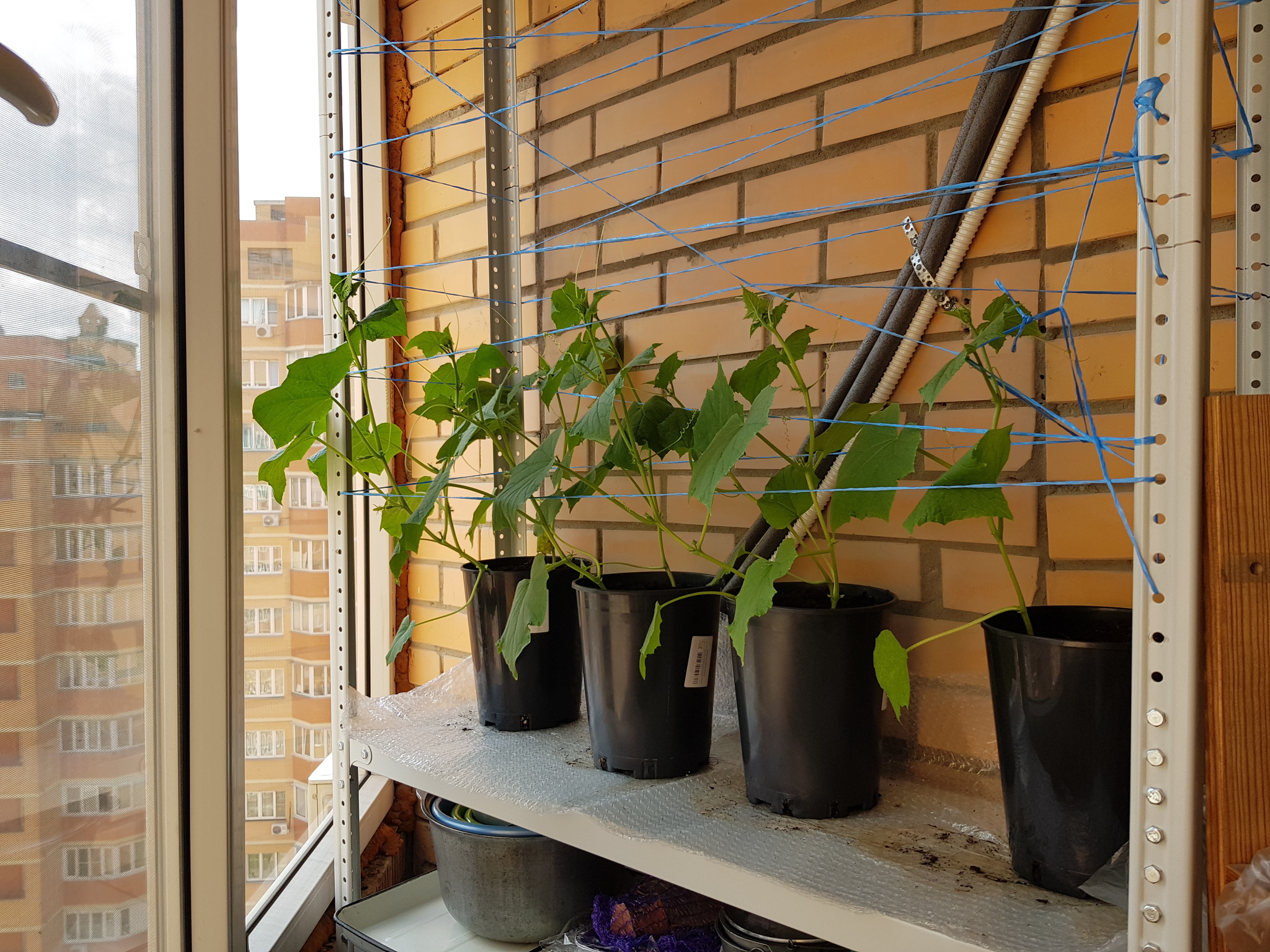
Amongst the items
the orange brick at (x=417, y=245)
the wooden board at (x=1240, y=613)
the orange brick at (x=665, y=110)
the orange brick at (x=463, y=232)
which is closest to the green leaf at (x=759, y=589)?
the wooden board at (x=1240, y=613)

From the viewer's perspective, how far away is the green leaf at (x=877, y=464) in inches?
30.0

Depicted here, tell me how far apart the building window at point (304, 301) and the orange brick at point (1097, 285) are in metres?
1.13

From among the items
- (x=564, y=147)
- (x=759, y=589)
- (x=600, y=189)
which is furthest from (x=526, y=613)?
(x=564, y=147)

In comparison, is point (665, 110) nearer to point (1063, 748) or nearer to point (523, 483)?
point (523, 483)

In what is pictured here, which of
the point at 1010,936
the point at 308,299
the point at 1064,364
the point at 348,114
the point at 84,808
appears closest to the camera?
the point at 1010,936

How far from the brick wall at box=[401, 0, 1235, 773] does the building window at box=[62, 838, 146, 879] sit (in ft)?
2.48

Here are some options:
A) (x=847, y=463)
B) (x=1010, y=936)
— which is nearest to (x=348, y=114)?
(x=847, y=463)

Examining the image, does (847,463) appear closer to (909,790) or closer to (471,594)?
(909,790)

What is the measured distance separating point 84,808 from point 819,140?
1.10 m

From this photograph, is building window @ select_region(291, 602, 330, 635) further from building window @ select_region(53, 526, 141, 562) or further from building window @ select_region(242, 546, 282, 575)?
building window @ select_region(53, 526, 141, 562)

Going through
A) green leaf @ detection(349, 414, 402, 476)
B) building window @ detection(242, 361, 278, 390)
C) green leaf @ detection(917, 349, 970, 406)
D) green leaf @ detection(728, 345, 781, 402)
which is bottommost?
green leaf @ detection(349, 414, 402, 476)

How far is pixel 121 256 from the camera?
2.80 ft

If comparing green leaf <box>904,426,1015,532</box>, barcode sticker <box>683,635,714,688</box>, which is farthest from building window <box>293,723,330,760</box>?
green leaf <box>904,426,1015,532</box>

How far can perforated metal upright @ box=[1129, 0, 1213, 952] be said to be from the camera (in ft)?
1.81
